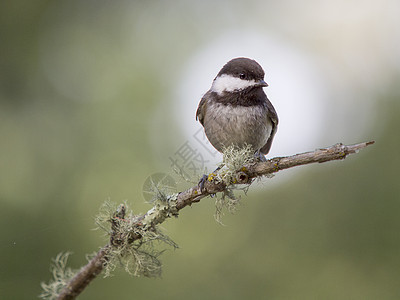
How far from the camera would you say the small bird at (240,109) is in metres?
3.45

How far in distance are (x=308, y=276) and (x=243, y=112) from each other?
1911 millimetres

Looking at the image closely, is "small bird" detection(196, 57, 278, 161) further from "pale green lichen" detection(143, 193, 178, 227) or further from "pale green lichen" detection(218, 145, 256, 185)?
"pale green lichen" detection(143, 193, 178, 227)

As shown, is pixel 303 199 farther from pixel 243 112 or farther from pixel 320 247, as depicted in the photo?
pixel 243 112

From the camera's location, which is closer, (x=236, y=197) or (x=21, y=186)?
(x=236, y=197)

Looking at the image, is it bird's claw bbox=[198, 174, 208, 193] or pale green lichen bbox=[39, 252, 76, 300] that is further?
pale green lichen bbox=[39, 252, 76, 300]

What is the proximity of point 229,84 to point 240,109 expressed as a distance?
24 cm

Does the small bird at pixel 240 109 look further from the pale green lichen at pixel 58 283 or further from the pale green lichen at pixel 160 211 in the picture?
the pale green lichen at pixel 58 283

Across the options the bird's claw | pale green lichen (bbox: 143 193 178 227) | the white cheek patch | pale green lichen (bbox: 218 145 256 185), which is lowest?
pale green lichen (bbox: 143 193 178 227)

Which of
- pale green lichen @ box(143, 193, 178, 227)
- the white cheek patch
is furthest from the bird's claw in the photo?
the white cheek patch

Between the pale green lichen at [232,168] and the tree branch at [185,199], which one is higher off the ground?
the pale green lichen at [232,168]

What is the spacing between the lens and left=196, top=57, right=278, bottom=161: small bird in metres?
3.45

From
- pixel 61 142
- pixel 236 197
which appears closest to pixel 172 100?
pixel 61 142

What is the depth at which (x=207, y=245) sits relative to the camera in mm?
4613

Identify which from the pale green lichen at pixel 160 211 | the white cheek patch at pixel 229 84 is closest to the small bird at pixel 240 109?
the white cheek patch at pixel 229 84
